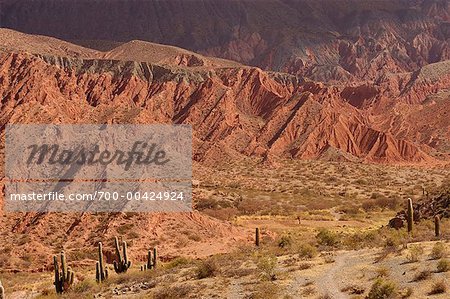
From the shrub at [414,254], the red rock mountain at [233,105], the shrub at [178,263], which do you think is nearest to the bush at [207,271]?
the shrub at [178,263]

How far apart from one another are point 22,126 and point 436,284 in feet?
139

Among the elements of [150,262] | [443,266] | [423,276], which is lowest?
[423,276]

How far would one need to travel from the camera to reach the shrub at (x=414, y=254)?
22.9 m

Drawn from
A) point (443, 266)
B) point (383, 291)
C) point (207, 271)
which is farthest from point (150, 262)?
point (443, 266)

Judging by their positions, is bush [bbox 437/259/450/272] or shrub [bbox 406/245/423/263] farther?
shrub [bbox 406/245/423/263]

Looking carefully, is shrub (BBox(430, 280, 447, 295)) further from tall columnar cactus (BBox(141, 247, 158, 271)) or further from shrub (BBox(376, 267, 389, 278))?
tall columnar cactus (BBox(141, 247, 158, 271))

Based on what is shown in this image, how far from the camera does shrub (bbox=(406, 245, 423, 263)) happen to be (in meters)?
22.9

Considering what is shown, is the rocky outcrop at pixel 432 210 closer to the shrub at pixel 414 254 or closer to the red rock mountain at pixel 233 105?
the shrub at pixel 414 254

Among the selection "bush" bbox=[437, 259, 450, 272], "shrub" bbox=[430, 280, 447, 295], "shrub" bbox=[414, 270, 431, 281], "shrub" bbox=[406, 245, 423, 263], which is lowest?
"shrub" bbox=[430, 280, 447, 295]

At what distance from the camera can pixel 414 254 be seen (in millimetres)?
23203

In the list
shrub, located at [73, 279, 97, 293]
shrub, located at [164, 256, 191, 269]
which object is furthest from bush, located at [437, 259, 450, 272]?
shrub, located at [73, 279, 97, 293]

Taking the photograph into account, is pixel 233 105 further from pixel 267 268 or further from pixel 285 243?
pixel 267 268

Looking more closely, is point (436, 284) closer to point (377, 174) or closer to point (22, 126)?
point (22, 126)

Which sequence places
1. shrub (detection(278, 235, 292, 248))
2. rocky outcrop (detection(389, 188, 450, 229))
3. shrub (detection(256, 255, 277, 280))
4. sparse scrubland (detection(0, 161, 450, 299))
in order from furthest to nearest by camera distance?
shrub (detection(278, 235, 292, 248)), rocky outcrop (detection(389, 188, 450, 229)), shrub (detection(256, 255, 277, 280)), sparse scrubland (detection(0, 161, 450, 299))
